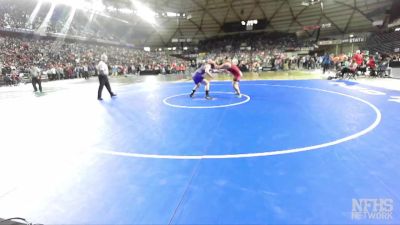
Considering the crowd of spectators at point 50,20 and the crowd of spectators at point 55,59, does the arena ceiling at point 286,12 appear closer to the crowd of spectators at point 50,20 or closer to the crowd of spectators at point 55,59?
the crowd of spectators at point 55,59

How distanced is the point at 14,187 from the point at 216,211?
281 cm

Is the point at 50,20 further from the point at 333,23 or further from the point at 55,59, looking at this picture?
the point at 333,23

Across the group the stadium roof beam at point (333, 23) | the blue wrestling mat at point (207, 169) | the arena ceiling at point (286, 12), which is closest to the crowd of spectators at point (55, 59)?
the arena ceiling at point (286, 12)

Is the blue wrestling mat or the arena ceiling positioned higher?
the arena ceiling

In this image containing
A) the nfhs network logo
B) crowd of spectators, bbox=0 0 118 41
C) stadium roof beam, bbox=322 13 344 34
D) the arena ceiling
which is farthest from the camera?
stadium roof beam, bbox=322 13 344 34

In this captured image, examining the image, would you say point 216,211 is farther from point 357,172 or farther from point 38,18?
point 38,18

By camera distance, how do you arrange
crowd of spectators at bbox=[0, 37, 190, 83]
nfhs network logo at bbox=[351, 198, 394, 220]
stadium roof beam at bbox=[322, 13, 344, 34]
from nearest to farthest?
1. nfhs network logo at bbox=[351, 198, 394, 220]
2. crowd of spectators at bbox=[0, 37, 190, 83]
3. stadium roof beam at bbox=[322, 13, 344, 34]

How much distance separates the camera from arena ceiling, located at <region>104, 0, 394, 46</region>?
36781 millimetres

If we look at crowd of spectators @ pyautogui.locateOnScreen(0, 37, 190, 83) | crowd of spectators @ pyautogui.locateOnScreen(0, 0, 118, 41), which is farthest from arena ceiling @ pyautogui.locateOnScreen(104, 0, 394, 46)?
crowd of spectators @ pyautogui.locateOnScreen(0, 0, 118, 41)

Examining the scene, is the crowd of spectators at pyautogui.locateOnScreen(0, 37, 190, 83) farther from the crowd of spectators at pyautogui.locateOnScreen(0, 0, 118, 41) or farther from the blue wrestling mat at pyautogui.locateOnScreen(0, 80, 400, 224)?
the blue wrestling mat at pyautogui.locateOnScreen(0, 80, 400, 224)

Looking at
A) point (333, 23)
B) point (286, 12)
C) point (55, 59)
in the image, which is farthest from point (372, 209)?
point (333, 23)

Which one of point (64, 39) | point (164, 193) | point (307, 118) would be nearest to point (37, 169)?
point (164, 193)

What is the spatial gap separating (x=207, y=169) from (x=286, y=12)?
44905mm

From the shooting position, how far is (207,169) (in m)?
3.71
